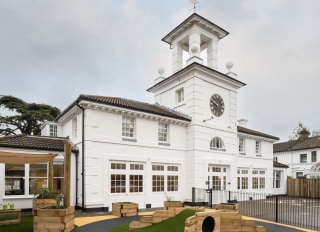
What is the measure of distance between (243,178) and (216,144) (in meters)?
4.93

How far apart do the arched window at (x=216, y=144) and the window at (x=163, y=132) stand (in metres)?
3.86

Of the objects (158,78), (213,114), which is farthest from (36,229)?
(158,78)

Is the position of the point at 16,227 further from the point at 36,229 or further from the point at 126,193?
the point at 126,193

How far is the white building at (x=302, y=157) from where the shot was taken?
108ft

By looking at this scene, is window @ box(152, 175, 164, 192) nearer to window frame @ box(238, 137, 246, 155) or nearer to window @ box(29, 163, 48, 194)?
window @ box(29, 163, 48, 194)

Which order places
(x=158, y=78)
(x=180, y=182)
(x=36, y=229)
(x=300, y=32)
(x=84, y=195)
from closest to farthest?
(x=36, y=229) < (x=84, y=195) < (x=180, y=182) < (x=300, y=32) < (x=158, y=78)

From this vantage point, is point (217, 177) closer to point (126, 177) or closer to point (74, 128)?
point (126, 177)

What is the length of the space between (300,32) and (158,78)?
453 inches

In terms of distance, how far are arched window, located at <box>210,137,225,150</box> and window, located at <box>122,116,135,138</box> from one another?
21.7 ft

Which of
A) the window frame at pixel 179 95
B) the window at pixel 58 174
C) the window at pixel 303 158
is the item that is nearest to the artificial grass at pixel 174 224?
the window at pixel 58 174

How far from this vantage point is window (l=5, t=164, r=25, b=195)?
42.0ft

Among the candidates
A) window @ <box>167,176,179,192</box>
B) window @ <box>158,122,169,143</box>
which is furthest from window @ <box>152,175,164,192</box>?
window @ <box>158,122,169,143</box>

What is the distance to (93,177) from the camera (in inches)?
529

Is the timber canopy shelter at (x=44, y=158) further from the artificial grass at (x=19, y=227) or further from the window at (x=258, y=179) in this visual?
the window at (x=258, y=179)
